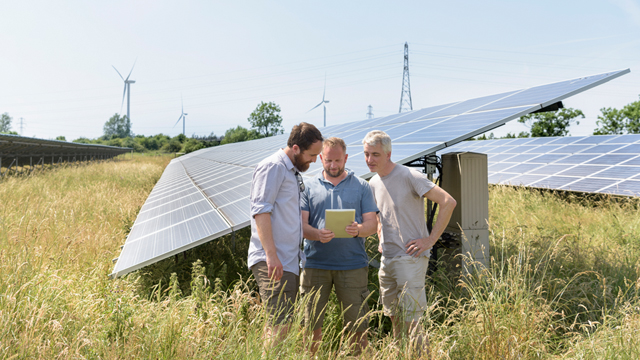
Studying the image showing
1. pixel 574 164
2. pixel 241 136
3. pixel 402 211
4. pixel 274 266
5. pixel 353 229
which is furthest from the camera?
pixel 241 136

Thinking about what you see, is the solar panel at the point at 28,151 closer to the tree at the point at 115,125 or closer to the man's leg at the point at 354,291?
the man's leg at the point at 354,291

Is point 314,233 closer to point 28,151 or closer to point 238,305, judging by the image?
point 238,305

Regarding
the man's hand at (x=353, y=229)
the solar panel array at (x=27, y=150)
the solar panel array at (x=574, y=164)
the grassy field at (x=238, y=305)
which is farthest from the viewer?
the solar panel array at (x=27, y=150)

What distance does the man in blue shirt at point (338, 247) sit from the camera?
354 centimetres

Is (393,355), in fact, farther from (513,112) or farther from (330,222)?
(513,112)

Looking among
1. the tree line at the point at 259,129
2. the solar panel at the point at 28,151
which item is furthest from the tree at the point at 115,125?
the solar panel at the point at 28,151

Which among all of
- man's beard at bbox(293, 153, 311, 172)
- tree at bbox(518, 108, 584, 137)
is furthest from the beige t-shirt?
tree at bbox(518, 108, 584, 137)

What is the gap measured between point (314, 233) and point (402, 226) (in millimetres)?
886

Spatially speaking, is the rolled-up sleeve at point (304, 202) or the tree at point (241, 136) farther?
the tree at point (241, 136)

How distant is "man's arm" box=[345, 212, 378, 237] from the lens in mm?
3350

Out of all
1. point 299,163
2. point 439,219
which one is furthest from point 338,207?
point 439,219

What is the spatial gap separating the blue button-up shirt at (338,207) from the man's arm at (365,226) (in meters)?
0.05

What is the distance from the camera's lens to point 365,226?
348 cm

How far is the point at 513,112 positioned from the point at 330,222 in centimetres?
354
